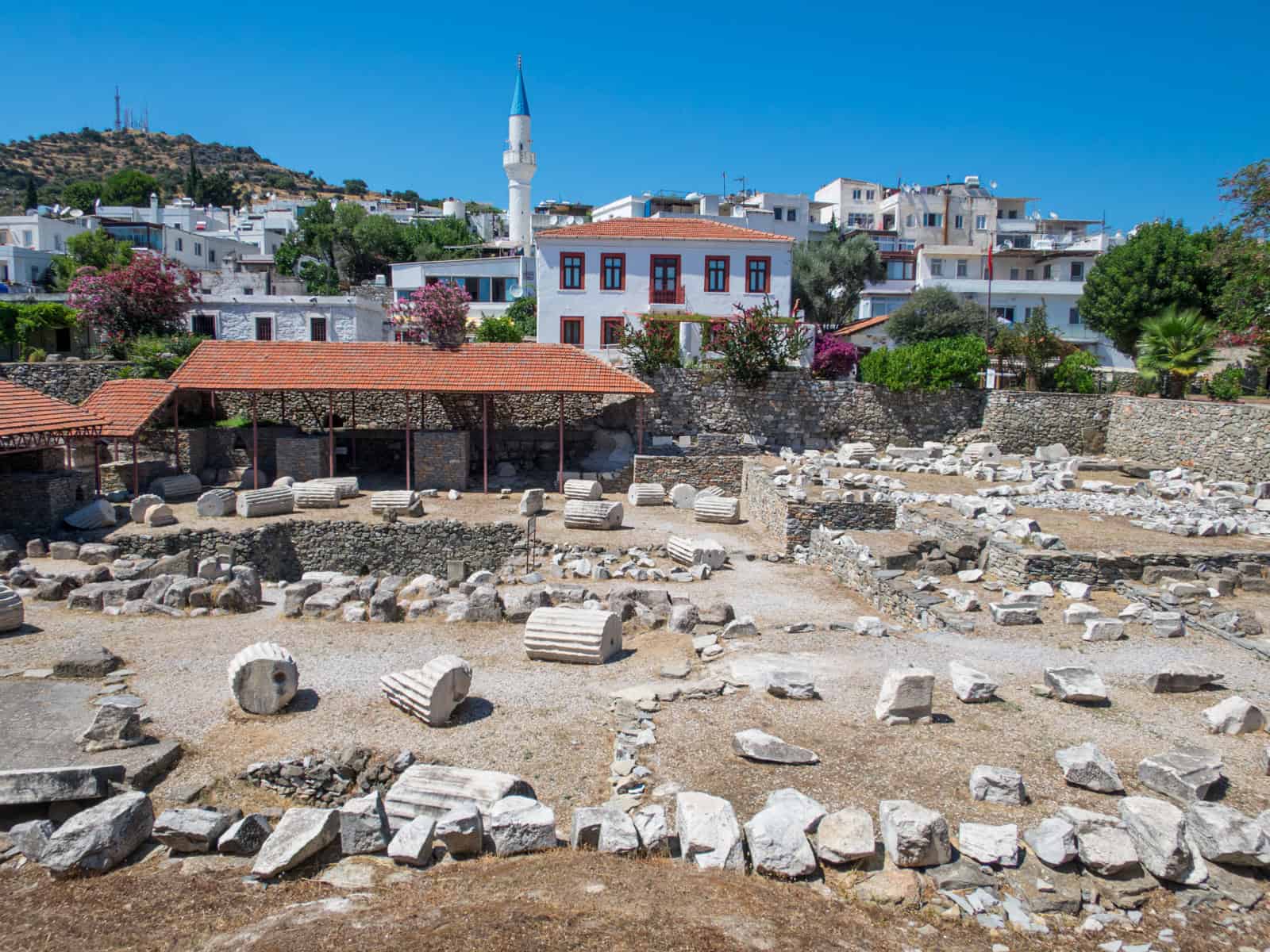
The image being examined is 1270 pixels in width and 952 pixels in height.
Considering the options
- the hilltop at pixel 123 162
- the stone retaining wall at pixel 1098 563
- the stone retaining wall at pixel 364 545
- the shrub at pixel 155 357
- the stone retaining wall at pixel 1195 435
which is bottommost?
the stone retaining wall at pixel 364 545

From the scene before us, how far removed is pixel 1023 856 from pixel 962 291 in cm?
4502

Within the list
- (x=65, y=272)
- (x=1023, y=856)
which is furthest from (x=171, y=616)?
(x=65, y=272)

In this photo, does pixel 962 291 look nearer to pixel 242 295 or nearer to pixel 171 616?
pixel 242 295

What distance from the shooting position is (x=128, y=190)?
81.7 metres

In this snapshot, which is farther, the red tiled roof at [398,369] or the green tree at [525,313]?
the green tree at [525,313]

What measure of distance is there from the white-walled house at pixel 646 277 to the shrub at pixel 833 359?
2099 mm

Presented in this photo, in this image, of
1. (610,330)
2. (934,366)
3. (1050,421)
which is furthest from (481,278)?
(1050,421)

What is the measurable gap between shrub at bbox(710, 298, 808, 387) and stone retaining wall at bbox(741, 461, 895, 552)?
930cm

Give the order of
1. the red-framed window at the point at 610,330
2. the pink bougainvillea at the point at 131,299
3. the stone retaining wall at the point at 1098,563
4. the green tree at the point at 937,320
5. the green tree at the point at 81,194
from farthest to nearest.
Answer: the green tree at the point at 81,194
the green tree at the point at 937,320
the red-framed window at the point at 610,330
the pink bougainvillea at the point at 131,299
the stone retaining wall at the point at 1098,563

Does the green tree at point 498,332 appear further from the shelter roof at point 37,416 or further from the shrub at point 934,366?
the shelter roof at point 37,416

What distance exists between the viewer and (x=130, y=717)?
9.30 meters

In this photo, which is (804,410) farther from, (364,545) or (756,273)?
(364,545)

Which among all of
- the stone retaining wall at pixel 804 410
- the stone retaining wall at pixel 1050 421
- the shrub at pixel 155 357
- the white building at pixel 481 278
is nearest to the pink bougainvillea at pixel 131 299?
the shrub at pixel 155 357

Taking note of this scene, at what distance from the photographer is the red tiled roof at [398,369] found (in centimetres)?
2550
